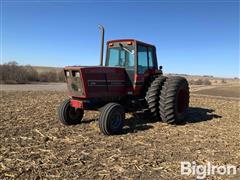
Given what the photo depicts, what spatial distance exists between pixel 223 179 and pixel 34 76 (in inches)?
1673

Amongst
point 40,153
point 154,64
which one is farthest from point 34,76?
point 40,153

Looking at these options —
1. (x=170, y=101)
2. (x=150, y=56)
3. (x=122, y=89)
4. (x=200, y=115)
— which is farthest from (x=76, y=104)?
(x=200, y=115)

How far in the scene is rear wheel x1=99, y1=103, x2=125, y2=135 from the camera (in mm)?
7828

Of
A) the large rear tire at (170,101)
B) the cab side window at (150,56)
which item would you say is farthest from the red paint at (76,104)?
the cab side window at (150,56)

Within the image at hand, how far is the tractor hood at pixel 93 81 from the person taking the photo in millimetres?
8203

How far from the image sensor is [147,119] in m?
10.4

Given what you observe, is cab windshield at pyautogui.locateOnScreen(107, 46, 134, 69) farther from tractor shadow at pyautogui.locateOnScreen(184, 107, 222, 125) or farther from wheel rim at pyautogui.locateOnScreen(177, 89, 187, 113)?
tractor shadow at pyautogui.locateOnScreen(184, 107, 222, 125)

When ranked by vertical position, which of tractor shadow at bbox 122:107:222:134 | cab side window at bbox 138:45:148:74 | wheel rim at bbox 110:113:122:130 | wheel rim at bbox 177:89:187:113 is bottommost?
tractor shadow at bbox 122:107:222:134

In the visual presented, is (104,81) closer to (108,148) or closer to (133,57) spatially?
(133,57)

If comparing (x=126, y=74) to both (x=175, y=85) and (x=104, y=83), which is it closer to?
(x=104, y=83)

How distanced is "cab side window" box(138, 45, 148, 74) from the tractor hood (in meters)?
0.71

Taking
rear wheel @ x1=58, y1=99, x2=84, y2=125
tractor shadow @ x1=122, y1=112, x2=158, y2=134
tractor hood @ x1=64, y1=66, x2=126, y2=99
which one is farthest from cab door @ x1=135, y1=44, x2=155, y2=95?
rear wheel @ x1=58, y1=99, x2=84, y2=125

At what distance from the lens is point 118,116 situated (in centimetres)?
823

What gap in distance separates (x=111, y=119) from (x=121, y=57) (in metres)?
2.64
